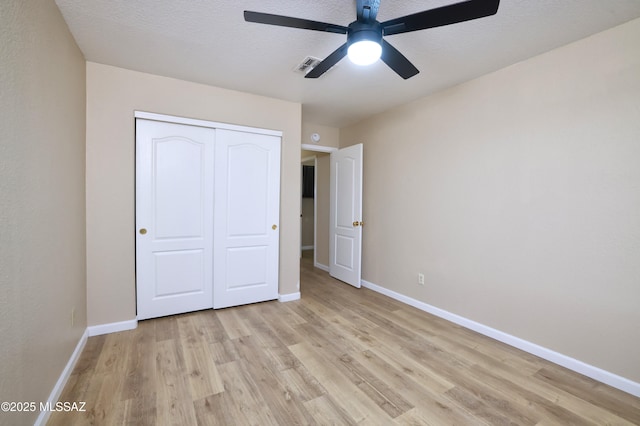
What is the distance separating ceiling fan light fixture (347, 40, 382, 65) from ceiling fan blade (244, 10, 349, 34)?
11 cm

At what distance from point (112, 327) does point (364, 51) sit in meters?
3.19

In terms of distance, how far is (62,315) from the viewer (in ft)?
6.09

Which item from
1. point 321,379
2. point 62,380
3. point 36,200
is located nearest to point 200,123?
point 36,200

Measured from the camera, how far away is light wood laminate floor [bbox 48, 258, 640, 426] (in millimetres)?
1625

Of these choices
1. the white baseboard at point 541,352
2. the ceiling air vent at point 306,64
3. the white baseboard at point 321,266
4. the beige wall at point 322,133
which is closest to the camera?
the white baseboard at point 541,352

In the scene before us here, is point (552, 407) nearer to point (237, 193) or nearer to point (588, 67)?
point (588, 67)

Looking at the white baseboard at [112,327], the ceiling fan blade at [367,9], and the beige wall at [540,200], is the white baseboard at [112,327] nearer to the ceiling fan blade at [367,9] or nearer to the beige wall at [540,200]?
the beige wall at [540,200]

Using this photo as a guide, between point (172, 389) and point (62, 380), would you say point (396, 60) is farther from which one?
point (62, 380)

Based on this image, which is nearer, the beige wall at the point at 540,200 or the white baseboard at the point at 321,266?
the beige wall at the point at 540,200

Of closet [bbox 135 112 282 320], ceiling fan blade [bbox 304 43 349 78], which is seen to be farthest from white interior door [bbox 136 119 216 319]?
ceiling fan blade [bbox 304 43 349 78]

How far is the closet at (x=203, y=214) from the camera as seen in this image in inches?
109

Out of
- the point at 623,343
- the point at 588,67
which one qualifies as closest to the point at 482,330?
the point at 623,343

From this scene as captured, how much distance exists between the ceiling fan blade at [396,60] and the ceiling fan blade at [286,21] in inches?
11.4

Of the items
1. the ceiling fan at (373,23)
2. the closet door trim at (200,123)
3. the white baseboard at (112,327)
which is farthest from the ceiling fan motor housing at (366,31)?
the white baseboard at (112,327)
